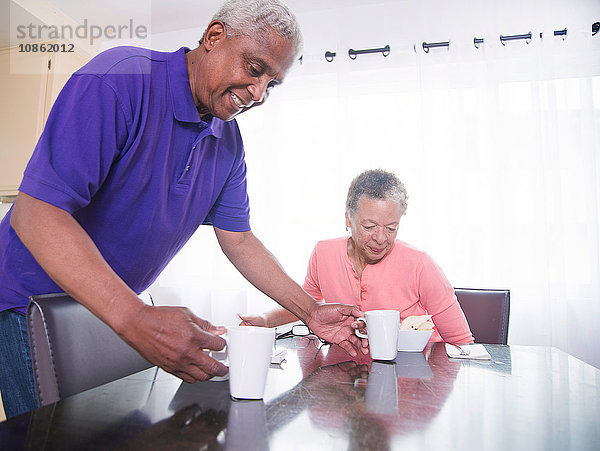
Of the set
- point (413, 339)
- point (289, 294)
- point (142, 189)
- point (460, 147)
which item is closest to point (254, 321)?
point (289, 294)

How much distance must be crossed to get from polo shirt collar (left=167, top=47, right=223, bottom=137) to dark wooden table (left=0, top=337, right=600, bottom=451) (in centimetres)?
52

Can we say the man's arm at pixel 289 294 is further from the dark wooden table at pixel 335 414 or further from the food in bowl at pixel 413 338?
the dark wooden table at pixel 335 414

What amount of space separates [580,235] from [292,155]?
1810mm

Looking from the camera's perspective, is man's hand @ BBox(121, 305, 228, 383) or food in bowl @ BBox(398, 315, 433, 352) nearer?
man's hand @ BBox(121, 305, 228, 383)

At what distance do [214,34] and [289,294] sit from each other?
0.62m

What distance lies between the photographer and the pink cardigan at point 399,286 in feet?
5.13

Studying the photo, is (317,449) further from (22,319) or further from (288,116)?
(288,116)

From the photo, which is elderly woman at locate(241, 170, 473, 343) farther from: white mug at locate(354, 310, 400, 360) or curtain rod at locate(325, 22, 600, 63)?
curtain rod at locate(325, 22, 600, 63)

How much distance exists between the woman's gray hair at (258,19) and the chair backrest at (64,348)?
1.96 feet

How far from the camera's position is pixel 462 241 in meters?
2.86

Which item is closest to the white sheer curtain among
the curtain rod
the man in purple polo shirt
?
the curtain rod

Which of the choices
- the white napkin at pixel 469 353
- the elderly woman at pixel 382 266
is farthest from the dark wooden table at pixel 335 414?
the elderly woman at pixel 382 266

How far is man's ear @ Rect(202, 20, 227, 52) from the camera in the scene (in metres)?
0.95

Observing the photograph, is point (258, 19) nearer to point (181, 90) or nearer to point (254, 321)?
point (181, 90)
